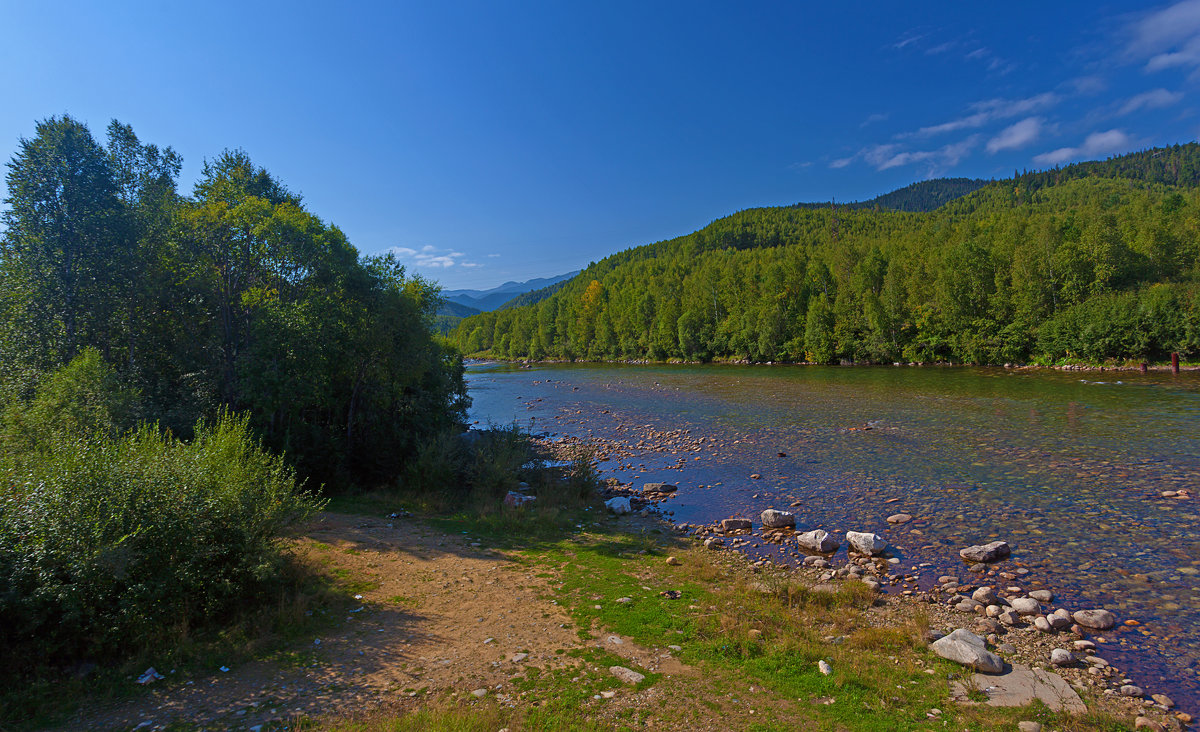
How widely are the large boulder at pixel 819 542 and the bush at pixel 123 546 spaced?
1125 cm

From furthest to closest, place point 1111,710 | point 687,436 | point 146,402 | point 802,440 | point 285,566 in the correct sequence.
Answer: point 687,436 < point 802,440 < point 146,402 < point 285,566 < point 1111,710

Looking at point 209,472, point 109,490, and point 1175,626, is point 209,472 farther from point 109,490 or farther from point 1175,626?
point 1175,626

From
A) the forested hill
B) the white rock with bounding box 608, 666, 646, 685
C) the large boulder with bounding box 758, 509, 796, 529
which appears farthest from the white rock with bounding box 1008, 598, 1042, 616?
the forested hill

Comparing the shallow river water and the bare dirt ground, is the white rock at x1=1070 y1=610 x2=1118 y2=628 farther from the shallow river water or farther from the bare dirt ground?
the bare dirt ground

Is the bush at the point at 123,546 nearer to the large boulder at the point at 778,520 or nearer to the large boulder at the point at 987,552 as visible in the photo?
the large boulder at the point at 778,520

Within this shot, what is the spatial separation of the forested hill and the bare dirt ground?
3560cm

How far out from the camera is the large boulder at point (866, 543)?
11.7 metres

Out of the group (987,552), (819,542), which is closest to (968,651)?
(819,542)

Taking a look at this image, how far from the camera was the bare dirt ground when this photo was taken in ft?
18.5

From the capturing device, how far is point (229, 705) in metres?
5.70

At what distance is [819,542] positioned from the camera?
12180 millimetres

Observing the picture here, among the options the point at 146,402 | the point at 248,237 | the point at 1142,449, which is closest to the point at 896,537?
the point at 1142,449

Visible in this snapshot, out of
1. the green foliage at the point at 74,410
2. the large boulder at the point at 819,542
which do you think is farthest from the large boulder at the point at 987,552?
the green foliage at the point at 74,410

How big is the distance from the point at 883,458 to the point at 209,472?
2192cm
